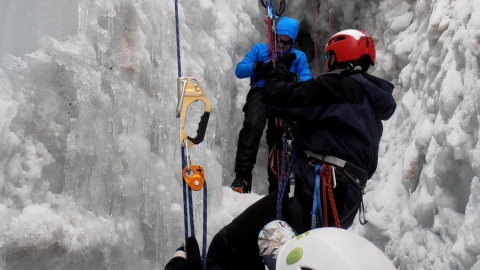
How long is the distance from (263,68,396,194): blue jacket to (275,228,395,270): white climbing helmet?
0.56m

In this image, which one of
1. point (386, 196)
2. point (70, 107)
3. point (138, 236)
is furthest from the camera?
point (386, 196)

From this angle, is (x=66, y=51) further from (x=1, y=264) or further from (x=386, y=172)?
(x=386, y=172)

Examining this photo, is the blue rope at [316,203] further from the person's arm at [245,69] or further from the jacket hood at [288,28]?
the jacket hood at [288,28]

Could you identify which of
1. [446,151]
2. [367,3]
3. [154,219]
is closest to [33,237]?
[154,219]

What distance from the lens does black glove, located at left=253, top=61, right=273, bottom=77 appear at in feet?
12.9

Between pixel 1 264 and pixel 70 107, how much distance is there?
0.80 meters

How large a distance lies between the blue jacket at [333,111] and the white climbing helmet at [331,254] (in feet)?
1.83

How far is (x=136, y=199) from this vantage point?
2.88 metres

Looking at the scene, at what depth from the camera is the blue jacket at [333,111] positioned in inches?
87.3

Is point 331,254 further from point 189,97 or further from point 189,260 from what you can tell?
point 189,97

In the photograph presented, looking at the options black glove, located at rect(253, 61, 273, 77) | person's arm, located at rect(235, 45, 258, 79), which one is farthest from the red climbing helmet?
person's arm, located at rect(235, 45, 258, 79)

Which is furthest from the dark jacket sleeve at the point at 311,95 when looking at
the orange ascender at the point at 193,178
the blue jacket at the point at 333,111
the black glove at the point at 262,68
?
the black glove at the point at 262,68

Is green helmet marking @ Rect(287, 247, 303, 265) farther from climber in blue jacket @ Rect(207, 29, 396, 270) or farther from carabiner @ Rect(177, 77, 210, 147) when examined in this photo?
carabiner @ Rect(177, 77, 210, 147)

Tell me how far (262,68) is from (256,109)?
0.39 m
